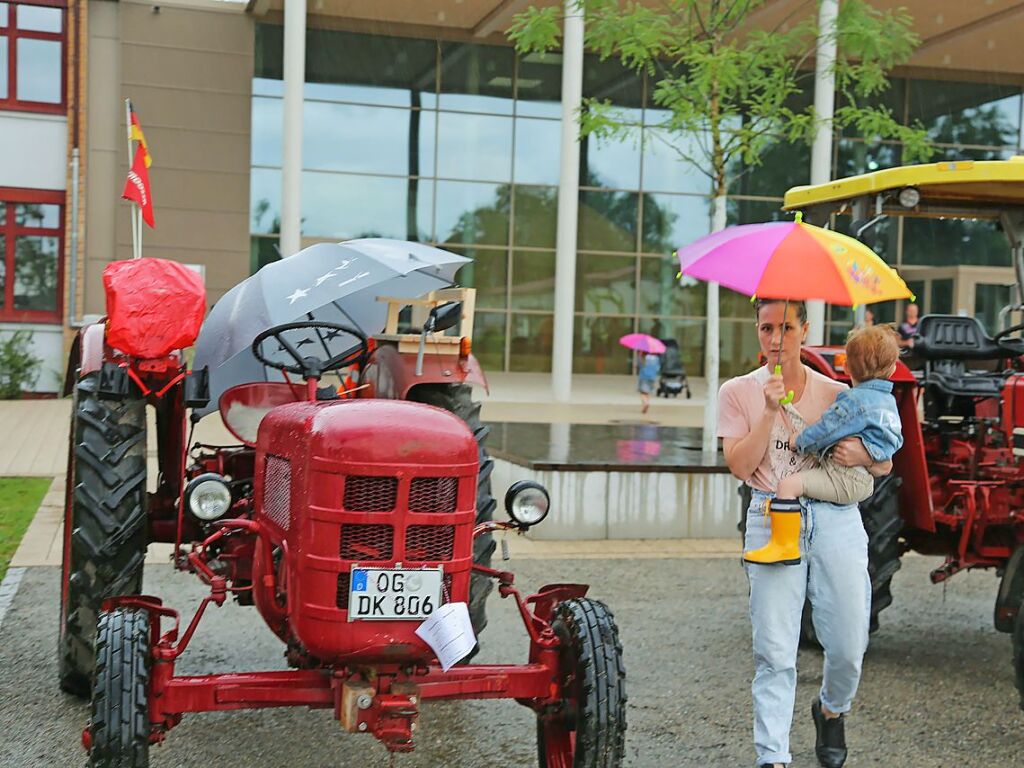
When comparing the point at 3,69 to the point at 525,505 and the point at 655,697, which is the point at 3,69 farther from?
the point at 525,505

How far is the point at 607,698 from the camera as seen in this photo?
3.73m

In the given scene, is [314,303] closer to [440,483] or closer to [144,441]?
[144,441]

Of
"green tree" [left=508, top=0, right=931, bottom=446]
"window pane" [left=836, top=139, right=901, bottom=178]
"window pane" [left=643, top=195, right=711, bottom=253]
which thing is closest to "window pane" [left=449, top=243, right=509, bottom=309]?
"window pane" [left=643, top=195, right=711, bottom=253]

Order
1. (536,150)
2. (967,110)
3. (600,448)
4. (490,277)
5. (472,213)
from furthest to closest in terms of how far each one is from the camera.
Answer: (967,110) < (490,277) < (536,150) < (472,213) < (600,448)

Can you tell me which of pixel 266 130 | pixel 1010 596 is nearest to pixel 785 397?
pixel 1010 596

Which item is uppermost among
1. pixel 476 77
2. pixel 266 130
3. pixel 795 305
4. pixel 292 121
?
pixel 476 77

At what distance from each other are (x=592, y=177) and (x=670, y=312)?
3403mm

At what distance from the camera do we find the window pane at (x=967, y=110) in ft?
94.0

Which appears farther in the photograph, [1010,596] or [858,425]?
[1010,596]

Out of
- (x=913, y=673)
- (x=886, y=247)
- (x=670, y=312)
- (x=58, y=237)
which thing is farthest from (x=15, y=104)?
(x=913, y=673)

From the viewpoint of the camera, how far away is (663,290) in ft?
90.9

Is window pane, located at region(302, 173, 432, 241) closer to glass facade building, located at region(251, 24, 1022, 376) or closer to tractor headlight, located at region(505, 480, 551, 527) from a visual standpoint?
glass facade building, located at region(251, 24, 1022, 376)

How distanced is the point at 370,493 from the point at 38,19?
21.3m

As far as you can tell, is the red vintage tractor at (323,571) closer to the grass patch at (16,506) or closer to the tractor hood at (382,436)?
the tractor hood at (382,436)
